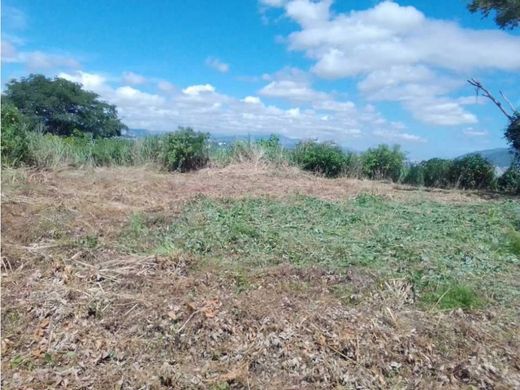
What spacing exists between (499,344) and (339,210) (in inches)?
112

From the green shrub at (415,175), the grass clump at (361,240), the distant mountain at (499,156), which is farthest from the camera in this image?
the green shrub at (415,175)

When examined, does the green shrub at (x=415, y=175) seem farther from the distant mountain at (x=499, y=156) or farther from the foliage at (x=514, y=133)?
the foliage at (x=514, y=133)

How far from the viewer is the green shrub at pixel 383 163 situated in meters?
9.47

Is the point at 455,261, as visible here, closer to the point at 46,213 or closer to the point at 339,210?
the point at 339,210

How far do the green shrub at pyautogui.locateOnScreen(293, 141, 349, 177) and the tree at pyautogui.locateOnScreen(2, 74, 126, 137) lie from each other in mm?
10131

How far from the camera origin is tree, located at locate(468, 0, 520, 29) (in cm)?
730

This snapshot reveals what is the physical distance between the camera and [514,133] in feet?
26.6

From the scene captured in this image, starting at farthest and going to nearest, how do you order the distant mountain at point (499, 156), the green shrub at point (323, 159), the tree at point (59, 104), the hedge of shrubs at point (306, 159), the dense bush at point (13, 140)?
1. the tree at point (59, 104)
2. the green shrub at point (323, 159)
3. the hedge of shrubs at point (306, 159)
4. the distant mountain at point (499, 156)
5. the dense bush at point (13, 140)

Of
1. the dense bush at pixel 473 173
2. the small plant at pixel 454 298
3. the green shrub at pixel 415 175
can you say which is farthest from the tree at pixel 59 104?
the small plant at pixel 454 298

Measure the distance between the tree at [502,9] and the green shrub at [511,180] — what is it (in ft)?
9.23

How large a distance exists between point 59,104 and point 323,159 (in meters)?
13.0

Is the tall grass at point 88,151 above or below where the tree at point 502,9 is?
below

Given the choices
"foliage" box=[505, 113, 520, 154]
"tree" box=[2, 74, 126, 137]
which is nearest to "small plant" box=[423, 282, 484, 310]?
"foliage" box=[505, 113, 520, 154]

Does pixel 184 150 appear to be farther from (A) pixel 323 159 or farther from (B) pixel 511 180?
(B) pixel 511 180
